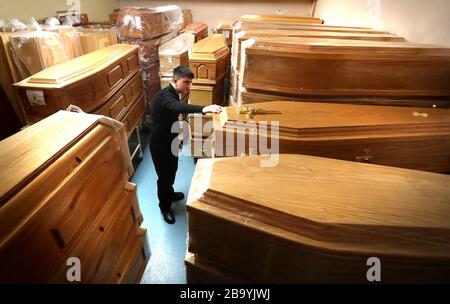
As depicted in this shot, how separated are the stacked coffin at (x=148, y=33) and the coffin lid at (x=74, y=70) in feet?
2.12

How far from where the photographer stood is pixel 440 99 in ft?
4.74

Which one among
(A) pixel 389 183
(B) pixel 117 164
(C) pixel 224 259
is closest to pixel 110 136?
(B) pixel 117 164

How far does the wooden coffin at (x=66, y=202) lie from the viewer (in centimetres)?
68

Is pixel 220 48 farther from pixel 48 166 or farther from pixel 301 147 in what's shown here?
pixel 48 166

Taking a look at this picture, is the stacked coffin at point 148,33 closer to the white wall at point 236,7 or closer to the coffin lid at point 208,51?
the coffin lid at point 208,51

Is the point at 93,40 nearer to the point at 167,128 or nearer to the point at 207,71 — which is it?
the point at 207,71

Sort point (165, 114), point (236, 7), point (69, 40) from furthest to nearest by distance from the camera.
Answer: point (236, 7)
point (69, 40)
point (165, 114)

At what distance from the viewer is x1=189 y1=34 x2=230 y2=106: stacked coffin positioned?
2.74 metres

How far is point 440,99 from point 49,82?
8.73 feet

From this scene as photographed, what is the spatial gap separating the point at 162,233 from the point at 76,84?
147 centimetres

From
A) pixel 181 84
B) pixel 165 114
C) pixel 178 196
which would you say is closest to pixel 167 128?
pixel 165 114

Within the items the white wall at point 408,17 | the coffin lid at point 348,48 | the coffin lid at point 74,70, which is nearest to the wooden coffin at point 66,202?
the coffin lid at point 74,70

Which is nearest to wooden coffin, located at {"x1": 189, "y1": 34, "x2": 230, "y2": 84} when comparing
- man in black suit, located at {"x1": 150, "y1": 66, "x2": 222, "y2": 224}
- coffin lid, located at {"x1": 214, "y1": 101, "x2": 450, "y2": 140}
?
man in black suit, located at {"x1": 150, "y1": 66, "x2": 222, "y2": 224}

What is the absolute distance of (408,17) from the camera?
1800mm
